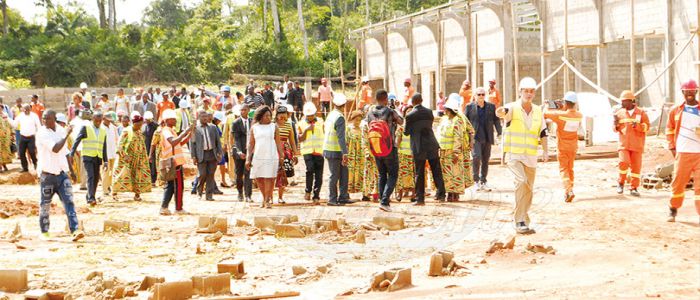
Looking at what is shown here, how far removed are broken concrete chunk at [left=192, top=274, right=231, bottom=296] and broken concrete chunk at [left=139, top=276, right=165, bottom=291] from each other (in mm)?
393

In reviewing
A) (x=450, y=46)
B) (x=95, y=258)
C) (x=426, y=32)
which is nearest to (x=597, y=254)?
(x=95, y=258)

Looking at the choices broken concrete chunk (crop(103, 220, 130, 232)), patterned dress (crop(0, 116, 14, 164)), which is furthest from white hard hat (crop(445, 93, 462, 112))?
patterned dress (crop(0, 116, 14, 164))

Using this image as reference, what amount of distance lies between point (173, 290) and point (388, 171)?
→ 6.00m

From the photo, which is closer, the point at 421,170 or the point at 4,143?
the point at 421,170

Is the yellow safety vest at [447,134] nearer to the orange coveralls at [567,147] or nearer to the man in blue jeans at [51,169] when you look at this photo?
the orange coveralls at [567,147]

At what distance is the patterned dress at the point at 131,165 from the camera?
15.5 metres

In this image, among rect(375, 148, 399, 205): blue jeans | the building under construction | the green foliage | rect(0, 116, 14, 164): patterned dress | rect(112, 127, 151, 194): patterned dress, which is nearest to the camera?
rect(375, 148, 399, 205): blue jeans

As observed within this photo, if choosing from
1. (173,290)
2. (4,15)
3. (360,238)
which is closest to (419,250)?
(360,238)

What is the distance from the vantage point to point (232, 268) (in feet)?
27.7

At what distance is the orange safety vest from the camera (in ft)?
43.3

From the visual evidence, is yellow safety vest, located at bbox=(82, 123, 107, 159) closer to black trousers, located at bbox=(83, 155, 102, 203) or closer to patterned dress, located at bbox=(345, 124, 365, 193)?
black trousers, located at bbox=(83, 155, 102, 203)

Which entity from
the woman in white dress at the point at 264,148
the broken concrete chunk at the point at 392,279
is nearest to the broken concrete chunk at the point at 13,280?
the broken concrete chunk at the point at 392,279

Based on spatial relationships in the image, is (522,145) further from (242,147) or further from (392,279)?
(242,147)

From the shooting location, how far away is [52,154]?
11.2 meters
